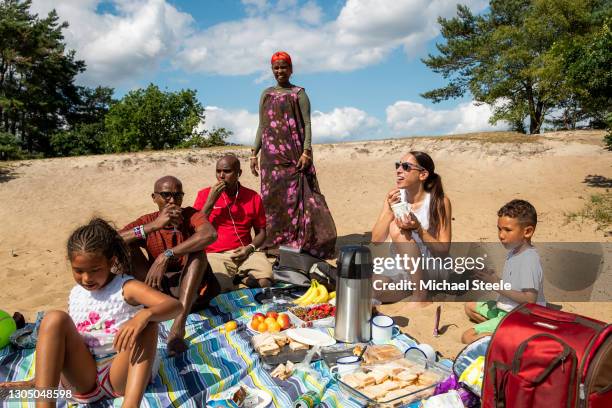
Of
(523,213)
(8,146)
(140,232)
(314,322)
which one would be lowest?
(314,322)

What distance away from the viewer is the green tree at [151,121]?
21375 millimetres

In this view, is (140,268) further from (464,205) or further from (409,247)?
(464,205)

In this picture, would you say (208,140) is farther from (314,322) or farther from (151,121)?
(314,322)

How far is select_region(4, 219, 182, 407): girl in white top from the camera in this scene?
2160 mm

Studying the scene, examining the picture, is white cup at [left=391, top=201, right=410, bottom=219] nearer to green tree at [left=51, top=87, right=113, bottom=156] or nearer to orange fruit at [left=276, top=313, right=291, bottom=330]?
orange fruit at [left=276, top=313, right=291, bottom=330]

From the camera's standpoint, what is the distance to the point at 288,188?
5.57m

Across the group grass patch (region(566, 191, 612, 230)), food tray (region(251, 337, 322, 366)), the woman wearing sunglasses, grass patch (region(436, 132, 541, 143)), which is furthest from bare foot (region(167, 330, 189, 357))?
grass patch (region(436, 132, 541, 143))

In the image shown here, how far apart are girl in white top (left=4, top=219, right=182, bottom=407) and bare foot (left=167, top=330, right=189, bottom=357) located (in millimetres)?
666

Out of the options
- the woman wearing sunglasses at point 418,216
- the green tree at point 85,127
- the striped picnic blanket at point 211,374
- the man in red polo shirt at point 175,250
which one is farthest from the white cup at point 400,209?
the green tree at point 85,127

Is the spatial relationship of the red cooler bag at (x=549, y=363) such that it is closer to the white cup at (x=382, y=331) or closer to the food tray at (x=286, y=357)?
the white cup at (x=382, y=331)

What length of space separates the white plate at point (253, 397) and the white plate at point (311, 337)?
574 mm

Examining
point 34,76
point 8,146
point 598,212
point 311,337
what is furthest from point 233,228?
point 34,76

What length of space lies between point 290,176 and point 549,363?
12.9 feet

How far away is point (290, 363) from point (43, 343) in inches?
55.6
